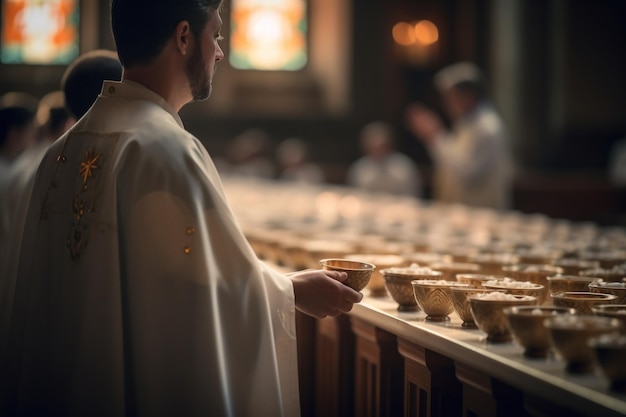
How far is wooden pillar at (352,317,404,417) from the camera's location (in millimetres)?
2807

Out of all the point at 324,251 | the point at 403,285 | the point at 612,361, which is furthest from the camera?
the point at 324,251

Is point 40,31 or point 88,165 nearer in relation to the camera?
point 88,165

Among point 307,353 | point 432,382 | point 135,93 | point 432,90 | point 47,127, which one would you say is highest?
point 432,90

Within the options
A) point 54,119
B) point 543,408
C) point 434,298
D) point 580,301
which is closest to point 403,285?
point 434,298

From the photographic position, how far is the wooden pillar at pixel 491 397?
210 centimetres

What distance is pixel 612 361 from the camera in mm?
1715

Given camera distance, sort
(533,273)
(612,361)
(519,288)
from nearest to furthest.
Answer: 1. (612,361)
2. (519,288)
3. (533,273)

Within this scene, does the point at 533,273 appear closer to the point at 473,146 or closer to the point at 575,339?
the point at 575,339

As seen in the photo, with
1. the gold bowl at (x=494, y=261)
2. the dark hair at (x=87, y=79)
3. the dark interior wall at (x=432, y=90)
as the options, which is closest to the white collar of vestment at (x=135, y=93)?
the dark hair at (x=87, y=79)

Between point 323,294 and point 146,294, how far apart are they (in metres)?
0.48

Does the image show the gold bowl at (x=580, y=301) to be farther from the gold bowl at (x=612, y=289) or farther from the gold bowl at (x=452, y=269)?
the gold bowl at (x=452, y=269)

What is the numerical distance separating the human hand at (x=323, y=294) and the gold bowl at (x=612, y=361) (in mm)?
757

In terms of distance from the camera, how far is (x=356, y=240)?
402cm

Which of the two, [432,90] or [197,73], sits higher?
[432,90]
